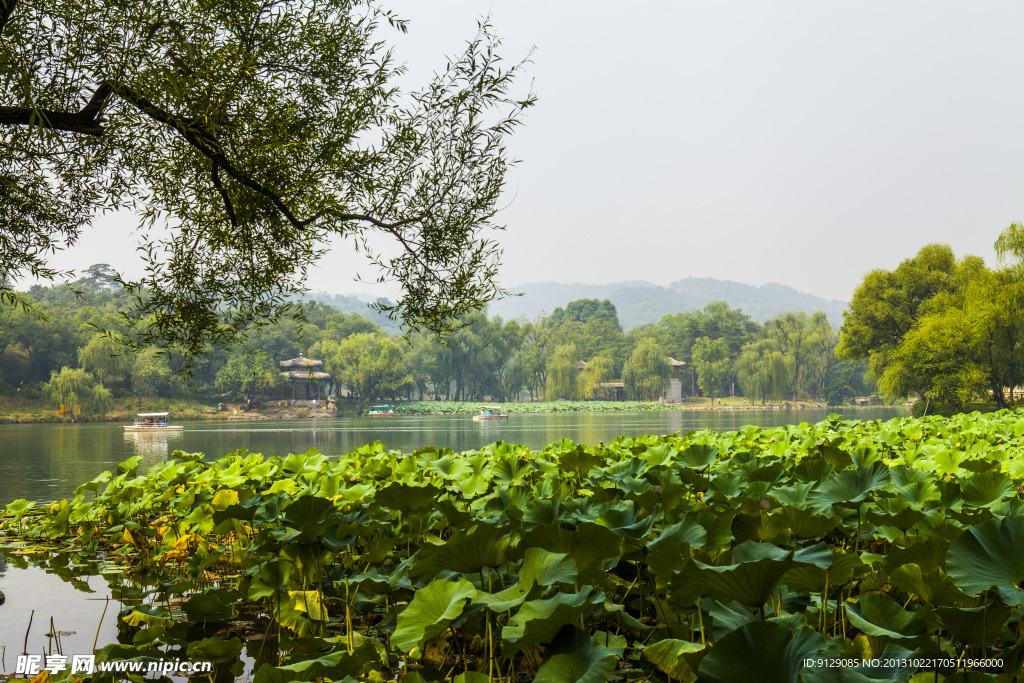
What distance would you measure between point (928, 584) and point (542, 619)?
2.71 feet

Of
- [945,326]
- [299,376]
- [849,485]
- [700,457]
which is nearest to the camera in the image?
[849,485]

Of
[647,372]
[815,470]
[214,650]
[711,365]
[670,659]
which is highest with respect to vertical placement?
[711,365]

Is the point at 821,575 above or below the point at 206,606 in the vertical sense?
above

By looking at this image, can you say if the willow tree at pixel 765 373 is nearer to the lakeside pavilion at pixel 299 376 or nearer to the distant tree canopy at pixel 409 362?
the distant tree canopy at pixel 409 362

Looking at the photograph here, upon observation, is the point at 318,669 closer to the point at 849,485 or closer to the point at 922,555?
the point at 922,555

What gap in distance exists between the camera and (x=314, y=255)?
5.54 m

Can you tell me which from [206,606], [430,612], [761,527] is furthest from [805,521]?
[206,606]

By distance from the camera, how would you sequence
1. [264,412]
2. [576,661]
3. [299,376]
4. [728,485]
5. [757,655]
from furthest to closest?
1. [299,376]
2. [264,412]
3. [728,485]
4. [576,661]
5. [757,655]

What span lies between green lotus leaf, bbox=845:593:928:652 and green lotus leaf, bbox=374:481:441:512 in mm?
1317

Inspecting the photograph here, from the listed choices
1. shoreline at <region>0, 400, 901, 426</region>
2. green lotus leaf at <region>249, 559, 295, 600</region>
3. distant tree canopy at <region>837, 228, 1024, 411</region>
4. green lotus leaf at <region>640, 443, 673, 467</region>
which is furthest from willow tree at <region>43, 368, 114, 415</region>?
green lotus leaf at <region>249, 559, 295, 600</region>

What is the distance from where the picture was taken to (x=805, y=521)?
1.79 metres

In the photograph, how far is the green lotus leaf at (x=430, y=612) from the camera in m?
1.27

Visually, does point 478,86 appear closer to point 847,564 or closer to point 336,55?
point 336,55

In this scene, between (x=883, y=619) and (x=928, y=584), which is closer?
(x=883, y=619)
